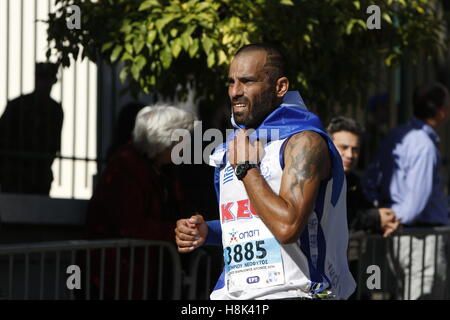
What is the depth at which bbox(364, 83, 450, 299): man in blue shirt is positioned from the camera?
720cm

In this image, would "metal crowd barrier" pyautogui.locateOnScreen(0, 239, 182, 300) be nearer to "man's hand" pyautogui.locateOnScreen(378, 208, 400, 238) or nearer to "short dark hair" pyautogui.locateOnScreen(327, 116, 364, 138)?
"short dark hair" pyautogui.locateOnScreen(327, 116, 364, 138)

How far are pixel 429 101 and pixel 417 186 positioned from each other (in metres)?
0.75

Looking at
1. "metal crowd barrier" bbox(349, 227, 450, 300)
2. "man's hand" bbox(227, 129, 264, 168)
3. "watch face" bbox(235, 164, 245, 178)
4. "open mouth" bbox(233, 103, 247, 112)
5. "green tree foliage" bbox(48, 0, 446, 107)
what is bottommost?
"metal crowd barrier" bbox(349, 227, 450, 300)

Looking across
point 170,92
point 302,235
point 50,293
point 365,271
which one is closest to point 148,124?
point 170,92

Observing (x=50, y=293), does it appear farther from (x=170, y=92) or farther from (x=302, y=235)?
(x=302, y=235)

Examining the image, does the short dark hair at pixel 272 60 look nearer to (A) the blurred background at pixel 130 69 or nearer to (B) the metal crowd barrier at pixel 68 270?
(A) the blurred background at pixel 130 69

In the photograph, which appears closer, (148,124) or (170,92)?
(148,124)

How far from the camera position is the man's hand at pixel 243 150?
385 centimetres

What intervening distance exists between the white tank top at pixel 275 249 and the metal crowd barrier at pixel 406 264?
3.16 metres

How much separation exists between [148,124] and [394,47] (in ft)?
6.01

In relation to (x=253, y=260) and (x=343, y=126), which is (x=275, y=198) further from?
(x=343, y=126)

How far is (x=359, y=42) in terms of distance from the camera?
718cm

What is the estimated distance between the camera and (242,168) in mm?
3838

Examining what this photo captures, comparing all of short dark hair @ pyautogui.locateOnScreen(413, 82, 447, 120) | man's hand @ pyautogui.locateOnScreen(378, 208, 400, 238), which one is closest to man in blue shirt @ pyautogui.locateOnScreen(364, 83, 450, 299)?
short dark hair @ pyautogui.locateOnScreen(413, 82, 447, 120)
